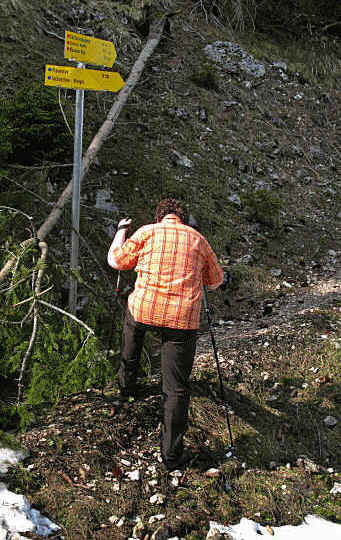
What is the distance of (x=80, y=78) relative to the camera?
13.1 feet

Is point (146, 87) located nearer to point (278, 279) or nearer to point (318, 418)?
point (278, 279)

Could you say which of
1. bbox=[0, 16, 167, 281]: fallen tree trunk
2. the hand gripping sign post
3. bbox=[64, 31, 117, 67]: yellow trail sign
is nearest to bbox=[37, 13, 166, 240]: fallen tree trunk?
bbox=[0, 16, 167, 281]: fallen tree trunk

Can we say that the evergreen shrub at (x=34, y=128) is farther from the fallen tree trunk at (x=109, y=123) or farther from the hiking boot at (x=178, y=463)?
the hiking boot at (x=178, y=463)

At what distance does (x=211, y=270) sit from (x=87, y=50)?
2.47 m

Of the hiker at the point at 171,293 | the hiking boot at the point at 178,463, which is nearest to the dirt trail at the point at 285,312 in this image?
the hiking boot at the point at 178,463

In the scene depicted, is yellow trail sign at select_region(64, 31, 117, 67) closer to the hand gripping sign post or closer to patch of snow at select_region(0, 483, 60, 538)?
the hand gripping sign post

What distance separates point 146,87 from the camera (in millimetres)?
10266

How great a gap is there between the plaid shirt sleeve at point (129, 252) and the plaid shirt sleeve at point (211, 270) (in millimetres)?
570

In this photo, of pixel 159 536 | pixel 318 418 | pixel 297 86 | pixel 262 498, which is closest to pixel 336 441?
pixel 318 418

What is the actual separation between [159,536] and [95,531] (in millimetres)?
435

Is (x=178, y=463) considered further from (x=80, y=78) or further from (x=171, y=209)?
(x=80, y=78)

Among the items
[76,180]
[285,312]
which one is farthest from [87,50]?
[285,312]

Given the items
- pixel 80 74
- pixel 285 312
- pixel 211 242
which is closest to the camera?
pixel 80 74

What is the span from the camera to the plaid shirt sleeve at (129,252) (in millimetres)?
3359
